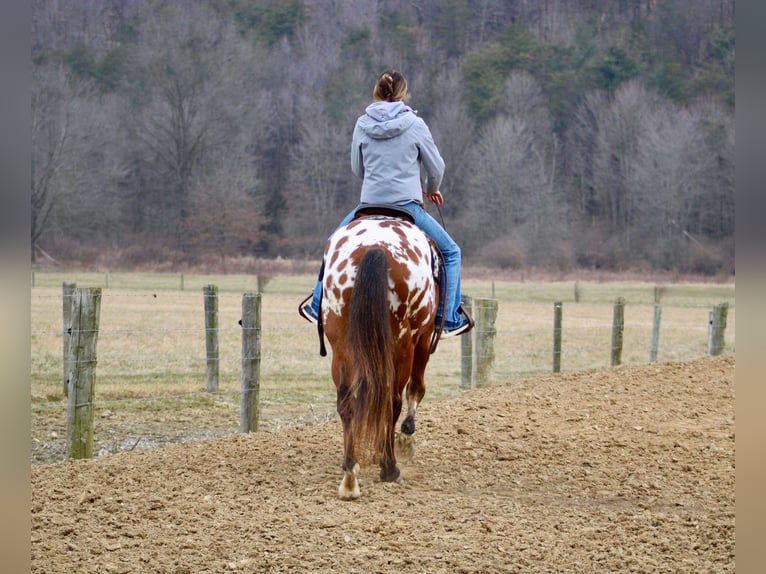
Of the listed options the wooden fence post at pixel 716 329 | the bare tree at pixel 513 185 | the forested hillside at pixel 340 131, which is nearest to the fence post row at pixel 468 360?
the wooden fence post at pixel 716 329

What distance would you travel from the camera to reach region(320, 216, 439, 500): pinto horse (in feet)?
18.5

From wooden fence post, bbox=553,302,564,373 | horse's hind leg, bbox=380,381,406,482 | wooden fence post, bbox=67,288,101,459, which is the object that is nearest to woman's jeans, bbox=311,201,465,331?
horse's hind leg, bbox=380,381,406,482

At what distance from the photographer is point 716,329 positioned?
1549 centimetres

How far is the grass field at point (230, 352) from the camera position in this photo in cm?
1022

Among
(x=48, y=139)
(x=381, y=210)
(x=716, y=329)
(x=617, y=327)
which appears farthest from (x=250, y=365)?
(x=48, y=139)

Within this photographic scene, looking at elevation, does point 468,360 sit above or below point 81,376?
below

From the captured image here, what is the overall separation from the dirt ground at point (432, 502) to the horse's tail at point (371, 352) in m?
0.51

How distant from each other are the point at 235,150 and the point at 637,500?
52481 mm

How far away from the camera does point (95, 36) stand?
62906 millimetres

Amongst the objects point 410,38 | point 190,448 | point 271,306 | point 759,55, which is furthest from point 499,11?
point 759,55

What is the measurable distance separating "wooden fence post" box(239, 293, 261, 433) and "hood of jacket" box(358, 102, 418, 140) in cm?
295

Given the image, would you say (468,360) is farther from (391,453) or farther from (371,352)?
(371,352)

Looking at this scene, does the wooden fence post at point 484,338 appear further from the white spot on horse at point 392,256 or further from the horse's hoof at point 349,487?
the horse's hoof at point 349,487

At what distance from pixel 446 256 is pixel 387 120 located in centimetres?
102
